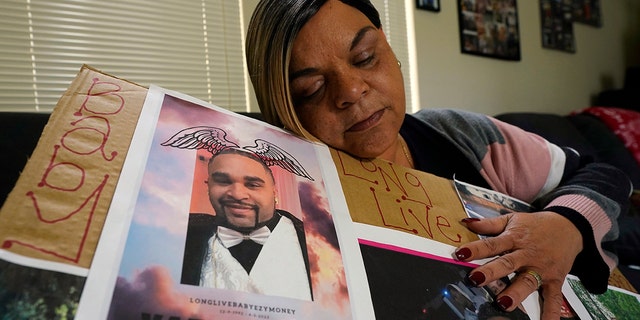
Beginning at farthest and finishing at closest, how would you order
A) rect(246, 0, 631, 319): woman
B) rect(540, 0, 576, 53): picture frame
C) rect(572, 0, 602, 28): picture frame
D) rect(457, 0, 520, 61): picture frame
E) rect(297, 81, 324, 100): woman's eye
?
rect(572, 0, 602, 28): picture frame < rect(540, 0, 576, 53): picture frame < rect(457, 0, 520, 61): picture frame < rect(297, 81, 324, 100): woman's eye < rect(246, 0, 631, 319): woman

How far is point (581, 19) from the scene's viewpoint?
2645 mm

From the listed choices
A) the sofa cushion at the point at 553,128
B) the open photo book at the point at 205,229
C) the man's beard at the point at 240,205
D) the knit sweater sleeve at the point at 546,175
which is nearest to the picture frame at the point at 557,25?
the sofa cushion at the point at 553,128

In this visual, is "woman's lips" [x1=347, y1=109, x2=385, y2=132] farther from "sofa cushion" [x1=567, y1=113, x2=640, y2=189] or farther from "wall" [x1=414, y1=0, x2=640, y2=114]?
"sofa cushion" [x1=567, y1=113, x2=640, y2=189]

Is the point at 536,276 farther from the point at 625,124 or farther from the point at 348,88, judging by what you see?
the point at 625,124

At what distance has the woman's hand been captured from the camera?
0.46 meters

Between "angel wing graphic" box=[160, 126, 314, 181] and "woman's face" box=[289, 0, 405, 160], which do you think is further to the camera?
"woman's face" box=[289, 0, 405, 160]

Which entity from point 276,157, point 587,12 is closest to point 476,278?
point 276,157

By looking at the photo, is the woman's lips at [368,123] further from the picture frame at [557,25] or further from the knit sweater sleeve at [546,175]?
the picture frame at [557,25]

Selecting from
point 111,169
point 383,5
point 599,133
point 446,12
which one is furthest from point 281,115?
point 599,133

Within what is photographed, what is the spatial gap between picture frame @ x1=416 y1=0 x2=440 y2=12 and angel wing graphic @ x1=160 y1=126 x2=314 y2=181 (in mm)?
1590

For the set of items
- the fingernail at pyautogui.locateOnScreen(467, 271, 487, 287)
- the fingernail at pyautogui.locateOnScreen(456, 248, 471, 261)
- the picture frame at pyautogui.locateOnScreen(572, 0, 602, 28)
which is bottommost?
the fingernail at pyautogui.locateOnScreen(467, 271, 487, 287)

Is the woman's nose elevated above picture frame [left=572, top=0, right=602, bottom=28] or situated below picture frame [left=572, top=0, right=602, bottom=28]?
below

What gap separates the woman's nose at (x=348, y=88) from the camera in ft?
1.99

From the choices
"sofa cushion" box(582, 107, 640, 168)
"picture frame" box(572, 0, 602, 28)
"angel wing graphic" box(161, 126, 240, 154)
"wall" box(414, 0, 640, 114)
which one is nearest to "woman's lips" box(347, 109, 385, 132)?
"angel wing graphic" box(161, 126, 240, 154)
